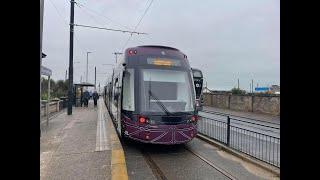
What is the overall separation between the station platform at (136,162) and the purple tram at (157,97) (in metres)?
0.60

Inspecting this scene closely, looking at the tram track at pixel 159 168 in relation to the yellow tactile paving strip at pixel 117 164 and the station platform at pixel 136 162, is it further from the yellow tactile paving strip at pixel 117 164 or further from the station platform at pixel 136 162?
the yellow tactile paving strip at pixel 117 164

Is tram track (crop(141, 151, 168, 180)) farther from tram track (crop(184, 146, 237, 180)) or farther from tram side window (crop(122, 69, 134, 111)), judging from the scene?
tram side window (crop(122, 69, 134, 111))

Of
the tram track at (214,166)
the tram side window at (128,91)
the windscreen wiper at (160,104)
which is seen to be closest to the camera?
the tram track at (214,166)

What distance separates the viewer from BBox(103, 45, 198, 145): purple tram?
29.7 feet

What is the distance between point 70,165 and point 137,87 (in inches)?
115

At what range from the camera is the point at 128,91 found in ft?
31.4

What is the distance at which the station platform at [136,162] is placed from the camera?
6805mm

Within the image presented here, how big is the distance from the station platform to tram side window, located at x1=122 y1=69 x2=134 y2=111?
1246 millimetres

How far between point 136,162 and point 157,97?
206 centimetres

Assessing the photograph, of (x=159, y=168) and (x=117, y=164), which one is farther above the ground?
(x=117, y=164)

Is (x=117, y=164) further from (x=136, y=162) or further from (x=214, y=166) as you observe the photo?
(x=214, y=166)

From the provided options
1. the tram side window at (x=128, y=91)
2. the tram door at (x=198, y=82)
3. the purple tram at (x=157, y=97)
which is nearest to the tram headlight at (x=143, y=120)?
the purple tram at (x=157, y=97)

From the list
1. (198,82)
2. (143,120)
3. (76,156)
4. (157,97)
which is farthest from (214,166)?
(198,82)
